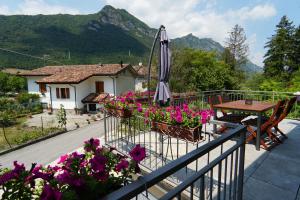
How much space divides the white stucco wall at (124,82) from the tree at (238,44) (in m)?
12.2


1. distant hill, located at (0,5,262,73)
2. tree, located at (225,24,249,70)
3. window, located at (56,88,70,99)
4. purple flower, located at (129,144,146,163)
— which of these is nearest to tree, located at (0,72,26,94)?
distant hill, located at (0,5,262,73)

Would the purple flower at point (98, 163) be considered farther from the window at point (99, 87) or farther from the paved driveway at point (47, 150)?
the window at point (99, 87)

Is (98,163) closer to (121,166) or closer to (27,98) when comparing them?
(121,166)

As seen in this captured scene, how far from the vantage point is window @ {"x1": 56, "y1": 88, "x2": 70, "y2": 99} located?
745 inches

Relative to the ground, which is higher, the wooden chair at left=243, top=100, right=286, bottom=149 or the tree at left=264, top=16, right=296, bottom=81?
the tree at left=264, top=16, right=296, bottom=81

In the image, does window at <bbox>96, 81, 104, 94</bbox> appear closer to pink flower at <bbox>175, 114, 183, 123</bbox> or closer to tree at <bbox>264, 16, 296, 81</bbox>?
pink flower at <bbox>175, 114, 183, 123</bbox>

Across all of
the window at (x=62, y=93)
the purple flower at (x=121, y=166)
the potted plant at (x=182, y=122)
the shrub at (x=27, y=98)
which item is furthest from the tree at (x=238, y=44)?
the purple flower at (x=121, y=166)

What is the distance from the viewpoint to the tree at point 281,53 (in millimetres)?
24328

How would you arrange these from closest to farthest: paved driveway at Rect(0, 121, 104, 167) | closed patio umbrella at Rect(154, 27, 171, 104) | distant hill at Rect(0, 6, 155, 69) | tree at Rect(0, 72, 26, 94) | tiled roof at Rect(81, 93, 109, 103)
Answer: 1. closed patio umbrella at Rect(154, 27, 171, 104)
2. paved driveway at Rect(0, 121, 104, 167)
3. tiled roof at Rect(81, 93, 109, 103)
4. tree at Rect(0, 72, 26, 94)
5. distant hill at Rect(0, 6, 155, 69)

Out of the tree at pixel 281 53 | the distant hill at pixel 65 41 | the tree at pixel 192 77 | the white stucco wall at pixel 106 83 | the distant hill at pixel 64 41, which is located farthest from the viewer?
the distant hill at pixel 65 41

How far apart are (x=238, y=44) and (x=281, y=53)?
215 inches

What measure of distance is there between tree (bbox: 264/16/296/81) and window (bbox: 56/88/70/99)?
23.8 metres

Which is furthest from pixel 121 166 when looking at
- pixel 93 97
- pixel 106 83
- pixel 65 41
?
pixel 65 41

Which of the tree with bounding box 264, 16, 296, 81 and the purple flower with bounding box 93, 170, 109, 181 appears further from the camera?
the tree with bounding box 264, 16, 296, 81
